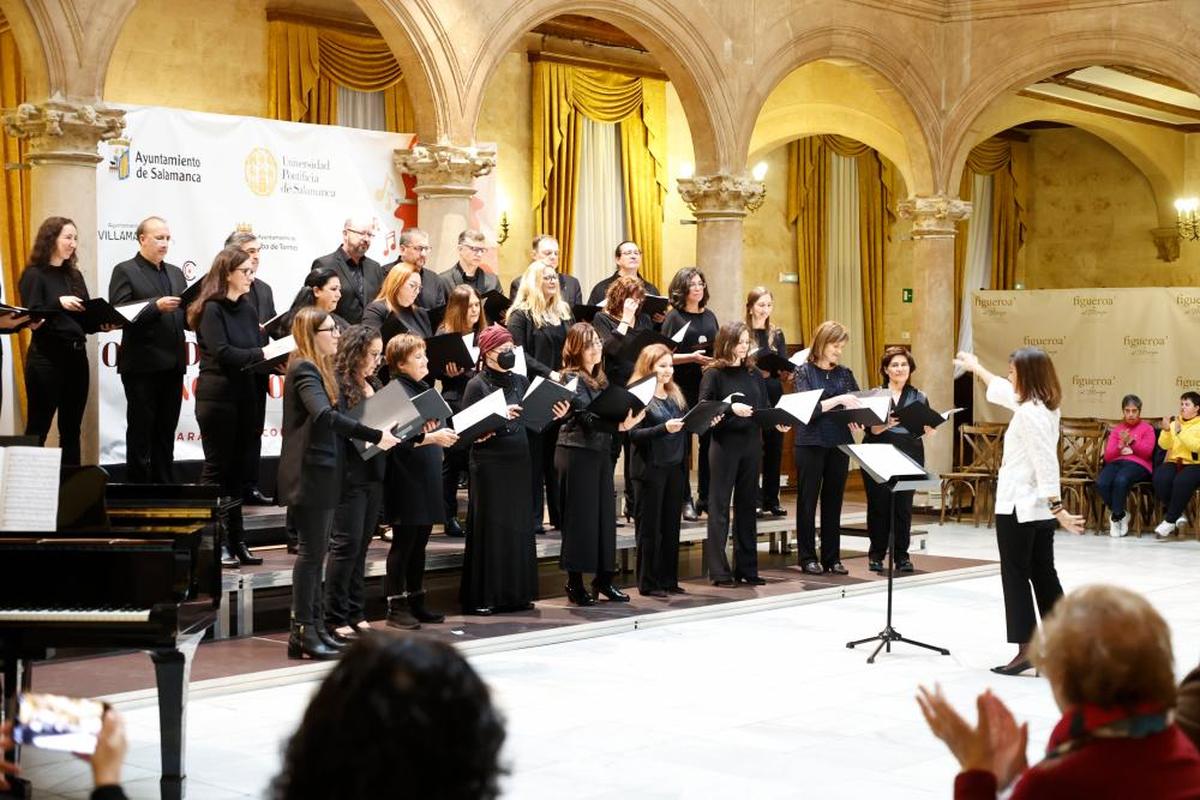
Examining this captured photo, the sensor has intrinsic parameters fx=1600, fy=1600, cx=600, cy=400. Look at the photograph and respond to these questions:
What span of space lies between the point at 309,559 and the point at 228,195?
12.7 ft

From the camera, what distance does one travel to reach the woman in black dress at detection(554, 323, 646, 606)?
8023 mm

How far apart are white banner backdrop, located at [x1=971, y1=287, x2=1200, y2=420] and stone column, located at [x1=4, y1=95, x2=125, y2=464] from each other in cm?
889

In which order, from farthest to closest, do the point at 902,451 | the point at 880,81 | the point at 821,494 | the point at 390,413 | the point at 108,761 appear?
the point at 880,81 < the point at 902,451 < the point at 821,494 < the point at 390,413 < the point at 108,761

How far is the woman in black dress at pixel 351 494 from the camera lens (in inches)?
265

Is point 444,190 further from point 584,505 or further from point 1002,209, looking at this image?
point 1002,209

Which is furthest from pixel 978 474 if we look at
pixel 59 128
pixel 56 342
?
pixel 56 342

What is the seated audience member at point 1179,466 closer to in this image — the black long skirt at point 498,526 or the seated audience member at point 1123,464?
the seated audience member at point 1123,464

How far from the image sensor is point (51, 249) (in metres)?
7.36

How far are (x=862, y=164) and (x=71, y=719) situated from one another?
15.6 m

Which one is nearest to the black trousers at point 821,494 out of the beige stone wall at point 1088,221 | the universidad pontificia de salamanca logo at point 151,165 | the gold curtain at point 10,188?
the universidad pontificia de salamanca logo at point 151,165

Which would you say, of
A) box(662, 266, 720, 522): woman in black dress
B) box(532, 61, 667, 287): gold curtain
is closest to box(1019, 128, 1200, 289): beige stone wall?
box(532, 61, 667, 287): gold curtain

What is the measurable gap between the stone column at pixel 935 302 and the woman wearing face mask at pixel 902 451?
3685mm

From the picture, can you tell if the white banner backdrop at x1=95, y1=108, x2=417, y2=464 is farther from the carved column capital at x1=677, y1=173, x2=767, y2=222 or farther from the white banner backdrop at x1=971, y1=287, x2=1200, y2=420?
the white banner backdrop at x1=971, y1=287, x2=1200, y2=420

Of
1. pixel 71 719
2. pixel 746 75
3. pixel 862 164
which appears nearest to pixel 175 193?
pixel 746 75
